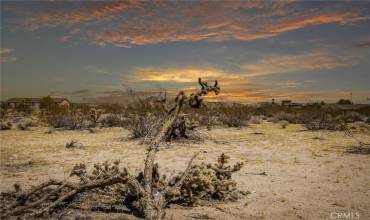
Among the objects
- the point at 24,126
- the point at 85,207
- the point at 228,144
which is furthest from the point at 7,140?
the point at 85,207

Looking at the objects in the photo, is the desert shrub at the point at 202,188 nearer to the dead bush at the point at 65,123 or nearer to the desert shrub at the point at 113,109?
the dead bush at the point at 65,123

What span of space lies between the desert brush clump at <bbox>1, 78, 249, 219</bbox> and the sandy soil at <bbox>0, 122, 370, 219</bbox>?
14.1 inches

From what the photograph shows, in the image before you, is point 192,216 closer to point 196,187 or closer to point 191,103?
point 196,187

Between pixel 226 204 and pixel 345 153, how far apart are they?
6681mm

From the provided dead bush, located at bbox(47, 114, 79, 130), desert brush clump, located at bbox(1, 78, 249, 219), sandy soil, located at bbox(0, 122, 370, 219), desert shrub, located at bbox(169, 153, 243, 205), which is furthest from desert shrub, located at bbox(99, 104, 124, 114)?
desert brush clump, located at bbox(1, 78, 249, 219)

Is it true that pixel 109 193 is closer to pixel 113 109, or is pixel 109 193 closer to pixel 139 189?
pixel 139 189

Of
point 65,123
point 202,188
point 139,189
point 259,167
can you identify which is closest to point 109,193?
point 139,189

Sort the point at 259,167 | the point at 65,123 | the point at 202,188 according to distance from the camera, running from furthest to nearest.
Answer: the point at 65,123 → the point at 259,167 → the point at 202,188

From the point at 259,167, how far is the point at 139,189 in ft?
16.2

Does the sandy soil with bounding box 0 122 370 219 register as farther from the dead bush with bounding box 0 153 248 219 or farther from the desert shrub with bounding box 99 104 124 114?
the desert shrub with bounding box 99 104 124 114

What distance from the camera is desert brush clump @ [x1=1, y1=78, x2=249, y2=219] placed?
5195mm

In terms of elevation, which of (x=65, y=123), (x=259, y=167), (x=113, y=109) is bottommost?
(x=259, y=167)

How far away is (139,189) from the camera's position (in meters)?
5.27

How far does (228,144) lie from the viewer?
13945 millimetres
